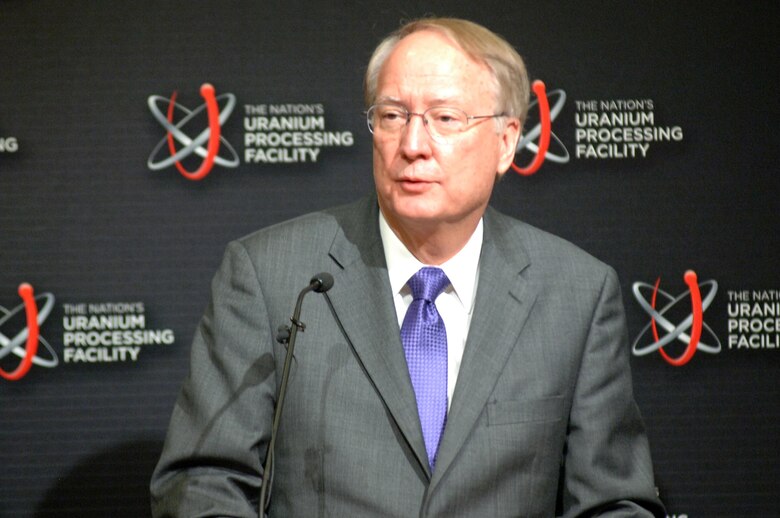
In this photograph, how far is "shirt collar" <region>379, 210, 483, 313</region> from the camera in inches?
91.1

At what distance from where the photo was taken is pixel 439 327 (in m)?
2.24

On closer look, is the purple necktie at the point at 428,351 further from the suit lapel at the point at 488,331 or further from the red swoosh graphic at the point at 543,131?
the red swoosh graphic at the point at 543,131

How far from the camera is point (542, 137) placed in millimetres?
3365

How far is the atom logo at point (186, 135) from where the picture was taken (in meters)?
3.30

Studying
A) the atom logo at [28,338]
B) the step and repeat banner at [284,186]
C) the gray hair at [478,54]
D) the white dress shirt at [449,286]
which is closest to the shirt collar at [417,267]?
the white dress shirt at [449,286]

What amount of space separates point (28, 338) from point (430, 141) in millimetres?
1770

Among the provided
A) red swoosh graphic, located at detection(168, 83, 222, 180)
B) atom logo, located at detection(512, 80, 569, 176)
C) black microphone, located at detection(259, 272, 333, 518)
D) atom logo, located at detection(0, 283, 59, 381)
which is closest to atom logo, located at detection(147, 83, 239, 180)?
red swoosh graphic, located at detection(168, 83, 222, 180)

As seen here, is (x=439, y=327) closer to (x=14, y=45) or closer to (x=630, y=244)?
(x=630, y=244)

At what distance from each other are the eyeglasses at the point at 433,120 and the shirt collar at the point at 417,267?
252mm

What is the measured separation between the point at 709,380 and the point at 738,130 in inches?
33.7

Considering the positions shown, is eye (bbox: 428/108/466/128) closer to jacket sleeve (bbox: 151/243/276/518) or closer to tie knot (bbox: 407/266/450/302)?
tie knot (bbox: 407/266/450/302)

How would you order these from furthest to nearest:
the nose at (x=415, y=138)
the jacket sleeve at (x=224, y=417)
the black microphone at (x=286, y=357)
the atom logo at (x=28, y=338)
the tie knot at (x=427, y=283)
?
the atom logo at (x=28, y=338) < the tie knot at (x=427, y=283) < the nose at (x=415, y=138) < the jacket sleeve at (x=224, y=417) < the black microphone at (x=286, y=357)

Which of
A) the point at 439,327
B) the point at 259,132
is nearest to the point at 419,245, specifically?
the point at 439,327

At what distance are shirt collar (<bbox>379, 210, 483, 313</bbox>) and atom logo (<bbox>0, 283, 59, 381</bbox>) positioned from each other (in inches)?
58.4
